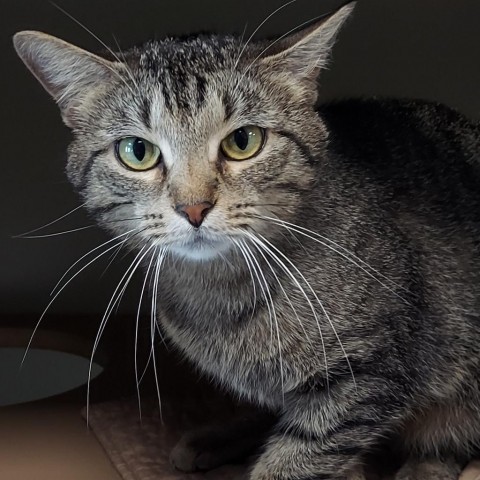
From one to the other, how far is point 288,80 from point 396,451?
1.77 ft

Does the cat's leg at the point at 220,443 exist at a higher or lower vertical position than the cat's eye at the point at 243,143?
lower

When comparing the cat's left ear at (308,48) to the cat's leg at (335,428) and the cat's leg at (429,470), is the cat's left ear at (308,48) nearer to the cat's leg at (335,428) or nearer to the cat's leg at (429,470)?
the cat's leg at (335,428)

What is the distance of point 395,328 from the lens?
1031mm

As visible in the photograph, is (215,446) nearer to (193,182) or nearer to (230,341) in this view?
(230,341)

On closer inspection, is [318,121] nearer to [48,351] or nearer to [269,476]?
[269,476]

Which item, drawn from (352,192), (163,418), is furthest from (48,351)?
(352,192)

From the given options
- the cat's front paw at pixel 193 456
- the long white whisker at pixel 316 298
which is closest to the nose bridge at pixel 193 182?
the long white whisker at pixel 316 298

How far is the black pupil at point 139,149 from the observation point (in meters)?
0.97

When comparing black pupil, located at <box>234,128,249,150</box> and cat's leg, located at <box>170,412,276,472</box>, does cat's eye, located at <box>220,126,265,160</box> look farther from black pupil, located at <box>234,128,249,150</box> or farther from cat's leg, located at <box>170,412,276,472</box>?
cat's leg, located at <box>170,412,276,472</box>

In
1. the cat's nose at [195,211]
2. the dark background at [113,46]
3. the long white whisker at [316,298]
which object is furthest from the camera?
the dark background at [113,46]

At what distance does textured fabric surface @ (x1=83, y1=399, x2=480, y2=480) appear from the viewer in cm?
113

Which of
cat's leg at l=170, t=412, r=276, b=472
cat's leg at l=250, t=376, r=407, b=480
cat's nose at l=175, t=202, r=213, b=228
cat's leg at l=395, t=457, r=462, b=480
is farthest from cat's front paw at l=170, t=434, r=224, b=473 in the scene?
cat's nose at l=175, t=202, r=213, b=228

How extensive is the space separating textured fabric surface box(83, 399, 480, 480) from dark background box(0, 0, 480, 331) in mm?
294

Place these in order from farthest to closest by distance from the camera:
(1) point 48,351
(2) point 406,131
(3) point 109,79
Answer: (1) point 48,351, (2) point 406,131, (3) point 109,79
